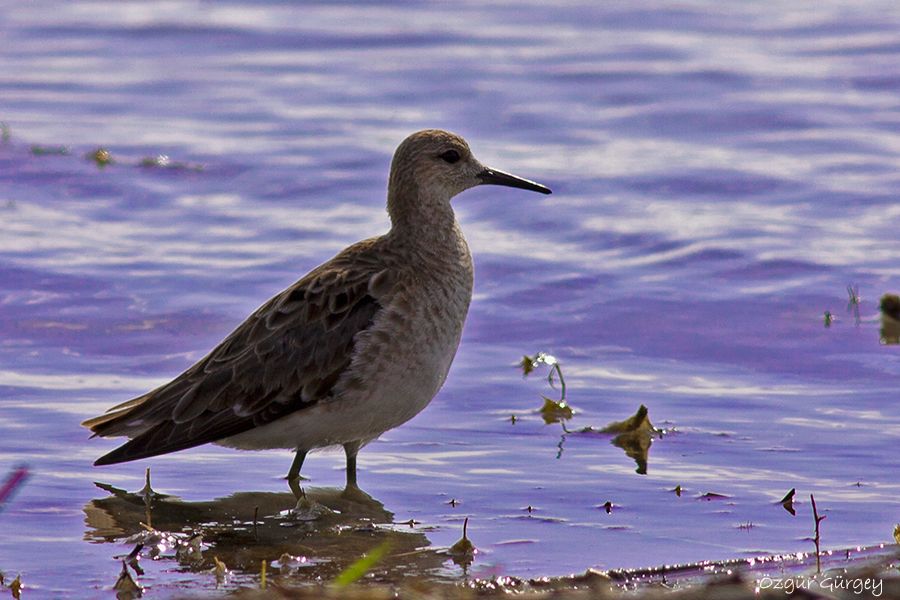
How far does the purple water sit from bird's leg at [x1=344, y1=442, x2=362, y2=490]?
4.9 inches

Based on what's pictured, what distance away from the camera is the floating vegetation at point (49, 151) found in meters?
16.4

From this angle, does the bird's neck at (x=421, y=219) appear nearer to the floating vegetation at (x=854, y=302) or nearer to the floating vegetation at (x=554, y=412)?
the floating vegetation at (x=554, y=412)

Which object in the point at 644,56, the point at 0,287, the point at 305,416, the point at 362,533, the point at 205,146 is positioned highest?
the point at 644,56

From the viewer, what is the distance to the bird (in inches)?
345

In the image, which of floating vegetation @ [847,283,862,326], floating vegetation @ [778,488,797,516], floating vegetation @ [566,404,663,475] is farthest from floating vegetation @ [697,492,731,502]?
floating vegetation @ [847,283,862,326]

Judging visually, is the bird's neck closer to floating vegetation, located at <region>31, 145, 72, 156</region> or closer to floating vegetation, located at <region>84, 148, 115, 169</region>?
floating vegetation, located at <region>84, 148, 115, 169</region>

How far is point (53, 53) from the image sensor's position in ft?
65.1

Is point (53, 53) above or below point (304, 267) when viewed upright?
above

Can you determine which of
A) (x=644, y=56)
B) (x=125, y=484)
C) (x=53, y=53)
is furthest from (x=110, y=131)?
(x=125, y=484)

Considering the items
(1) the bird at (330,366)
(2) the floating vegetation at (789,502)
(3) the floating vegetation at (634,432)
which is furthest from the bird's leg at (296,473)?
(2) the floating vegetation at (789,502)

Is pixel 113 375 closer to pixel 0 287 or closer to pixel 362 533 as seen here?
pixel 0 287

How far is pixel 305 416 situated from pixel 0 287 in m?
5.17

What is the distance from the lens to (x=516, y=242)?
14328 mm

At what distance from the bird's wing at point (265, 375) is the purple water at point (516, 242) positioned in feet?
1.26
